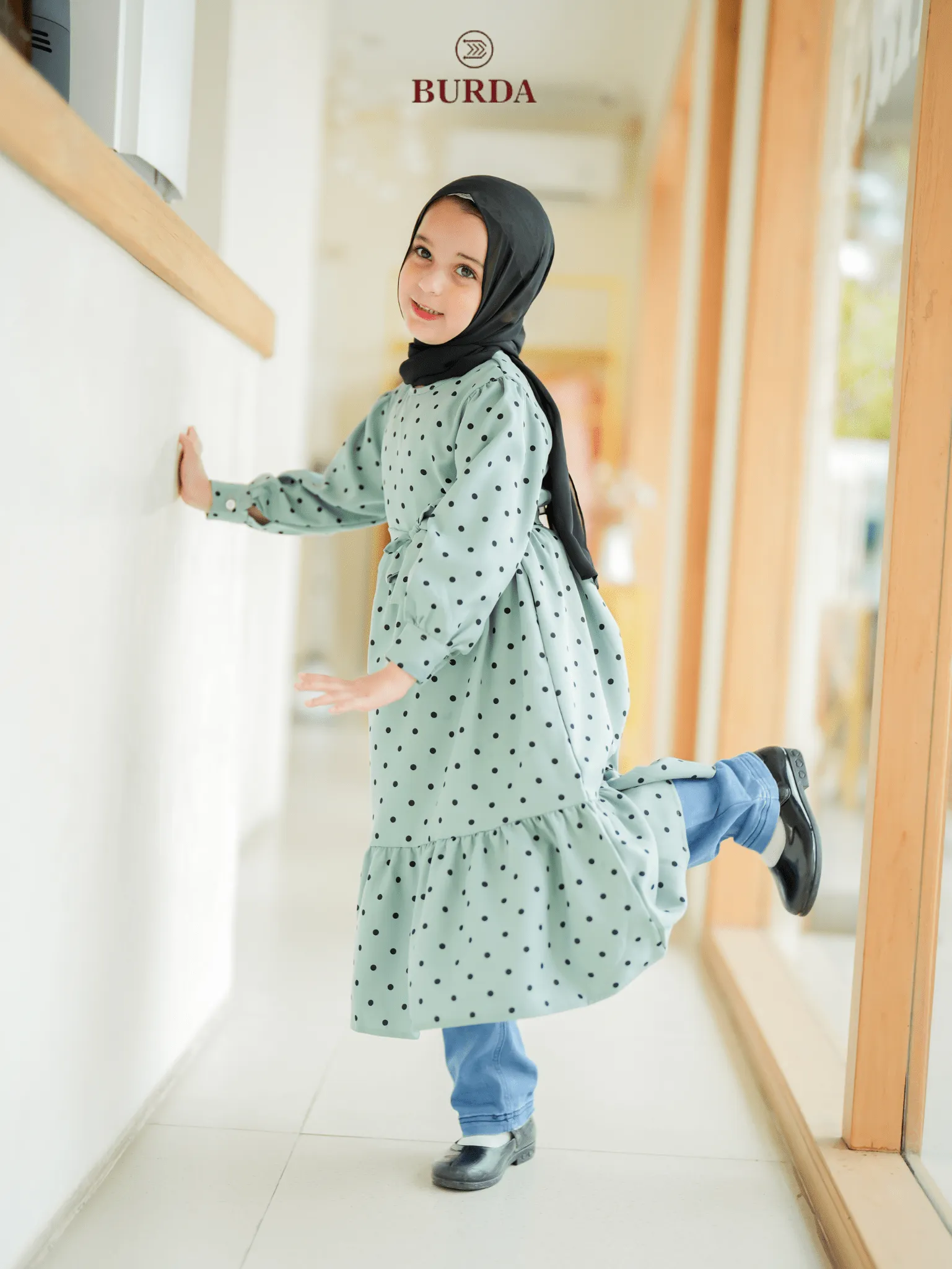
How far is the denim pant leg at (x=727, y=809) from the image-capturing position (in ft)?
4.52

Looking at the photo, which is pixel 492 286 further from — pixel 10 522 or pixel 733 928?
pixel 733 928

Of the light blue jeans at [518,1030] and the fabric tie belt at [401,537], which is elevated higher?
the fabric tie belt at [401,537]

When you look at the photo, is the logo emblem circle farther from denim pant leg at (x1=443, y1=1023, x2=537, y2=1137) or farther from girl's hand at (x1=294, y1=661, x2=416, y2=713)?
denim pant leg at (x1=443, y1=1023, x2=537, y2=1137)

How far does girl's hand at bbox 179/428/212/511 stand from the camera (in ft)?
4.62

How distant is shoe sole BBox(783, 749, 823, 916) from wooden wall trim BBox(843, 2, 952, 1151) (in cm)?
12

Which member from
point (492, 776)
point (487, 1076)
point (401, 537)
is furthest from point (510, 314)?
point (487, 1076)

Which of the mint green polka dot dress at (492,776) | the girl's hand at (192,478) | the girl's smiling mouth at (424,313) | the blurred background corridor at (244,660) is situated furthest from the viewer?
the girl's hand at (192,478)

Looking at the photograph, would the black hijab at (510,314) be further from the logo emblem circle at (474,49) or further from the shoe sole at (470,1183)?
the shoe sole at (470,1183)

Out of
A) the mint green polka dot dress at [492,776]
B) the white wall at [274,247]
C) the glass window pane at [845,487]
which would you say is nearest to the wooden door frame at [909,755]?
the mint green polka dot dress at [492,776]

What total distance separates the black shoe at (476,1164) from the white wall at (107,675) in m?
0.39

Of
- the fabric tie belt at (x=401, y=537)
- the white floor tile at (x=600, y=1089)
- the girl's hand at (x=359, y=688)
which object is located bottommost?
the white floor tile at (x=600, y=1089)

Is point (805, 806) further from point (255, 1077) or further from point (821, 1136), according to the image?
point (255, 1077)

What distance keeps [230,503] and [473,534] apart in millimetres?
425

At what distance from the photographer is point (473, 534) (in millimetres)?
1186
